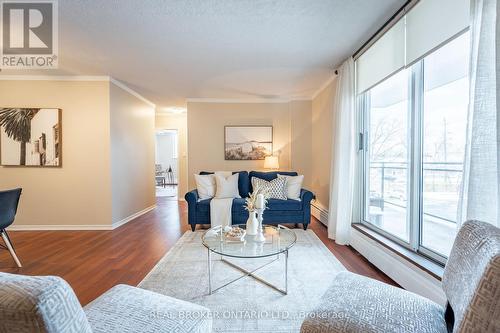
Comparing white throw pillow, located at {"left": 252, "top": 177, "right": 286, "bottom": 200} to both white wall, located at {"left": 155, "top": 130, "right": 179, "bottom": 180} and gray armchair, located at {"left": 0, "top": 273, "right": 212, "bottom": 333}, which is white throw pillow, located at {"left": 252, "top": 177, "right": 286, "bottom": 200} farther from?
white wall, located at {"left": 155, "top": 130, "right": 179, "bottom": 180}

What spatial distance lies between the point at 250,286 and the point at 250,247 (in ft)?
1.22

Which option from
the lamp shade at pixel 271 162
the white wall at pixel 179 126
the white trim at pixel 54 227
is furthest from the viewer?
the white wall at pixel 179 126

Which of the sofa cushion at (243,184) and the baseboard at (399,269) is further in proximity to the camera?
the sofa cushion at (243,184)

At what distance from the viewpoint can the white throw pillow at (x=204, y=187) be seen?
4.14m

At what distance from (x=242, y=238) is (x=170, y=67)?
110 inches

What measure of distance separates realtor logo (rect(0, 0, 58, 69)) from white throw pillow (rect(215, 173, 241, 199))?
2.87 metres

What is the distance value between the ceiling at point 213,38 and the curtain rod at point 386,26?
46mm

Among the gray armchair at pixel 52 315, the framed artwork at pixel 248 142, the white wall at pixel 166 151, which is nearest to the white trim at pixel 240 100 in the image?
the framed artwork at pixel 248 142

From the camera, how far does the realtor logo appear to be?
2215mm

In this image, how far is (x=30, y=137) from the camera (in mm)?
3842

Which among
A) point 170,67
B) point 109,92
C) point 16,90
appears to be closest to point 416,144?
point 170,67

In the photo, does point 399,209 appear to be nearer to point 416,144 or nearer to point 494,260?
point 416,144

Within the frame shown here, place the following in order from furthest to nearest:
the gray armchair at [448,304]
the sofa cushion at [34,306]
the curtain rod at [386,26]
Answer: the curtain rod at [386,26] < the gray armchair at [448,304] < the sofa cushion at [34,306]

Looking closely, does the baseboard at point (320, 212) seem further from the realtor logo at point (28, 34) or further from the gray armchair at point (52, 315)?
the realtor logo at point (28, 34)
